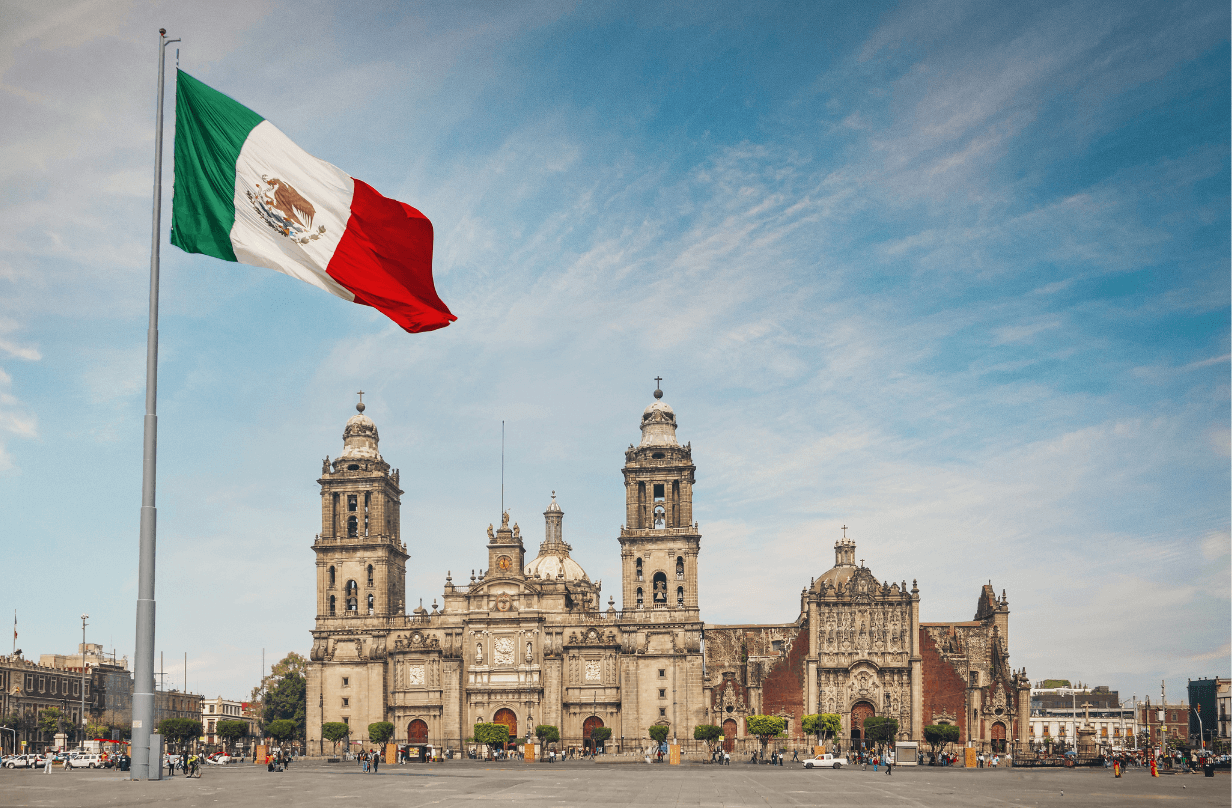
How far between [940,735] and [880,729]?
4936 mm

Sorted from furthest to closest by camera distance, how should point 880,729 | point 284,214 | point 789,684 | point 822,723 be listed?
point 789,684
point 822,723
point 880,729
point 284,214

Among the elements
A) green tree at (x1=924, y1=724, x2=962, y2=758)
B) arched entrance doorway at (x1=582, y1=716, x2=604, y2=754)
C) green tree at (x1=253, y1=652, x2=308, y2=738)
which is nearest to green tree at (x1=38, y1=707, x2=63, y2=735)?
green tree at (x1=253, y1=652, x2=308, y2=738)

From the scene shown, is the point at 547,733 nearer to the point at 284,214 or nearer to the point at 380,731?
the point at 380,731

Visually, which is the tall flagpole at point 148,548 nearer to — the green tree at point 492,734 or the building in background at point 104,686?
the green tree at point 492,734

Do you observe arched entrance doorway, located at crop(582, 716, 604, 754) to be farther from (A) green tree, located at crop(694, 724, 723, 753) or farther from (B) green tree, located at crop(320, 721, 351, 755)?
(B) green tree, located at crop(320, 721, 351, 755)

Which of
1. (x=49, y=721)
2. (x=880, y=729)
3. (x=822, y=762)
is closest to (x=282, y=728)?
(x=49, y=721)

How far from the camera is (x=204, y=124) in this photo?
15070 millimetres

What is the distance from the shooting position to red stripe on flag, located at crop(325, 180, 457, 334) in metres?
15.6

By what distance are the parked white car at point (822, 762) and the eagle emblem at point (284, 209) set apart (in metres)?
59.0

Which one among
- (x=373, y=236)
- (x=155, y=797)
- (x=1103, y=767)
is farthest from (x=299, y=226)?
(x=1103, y=767)

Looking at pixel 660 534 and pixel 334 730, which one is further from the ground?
pixel 660 534

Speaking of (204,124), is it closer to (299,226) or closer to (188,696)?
(299,226)

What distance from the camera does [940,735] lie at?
85688 millimetres

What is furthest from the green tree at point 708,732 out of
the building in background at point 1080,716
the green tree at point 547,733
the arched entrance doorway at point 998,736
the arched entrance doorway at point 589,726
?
the building in background at point 1080,716
